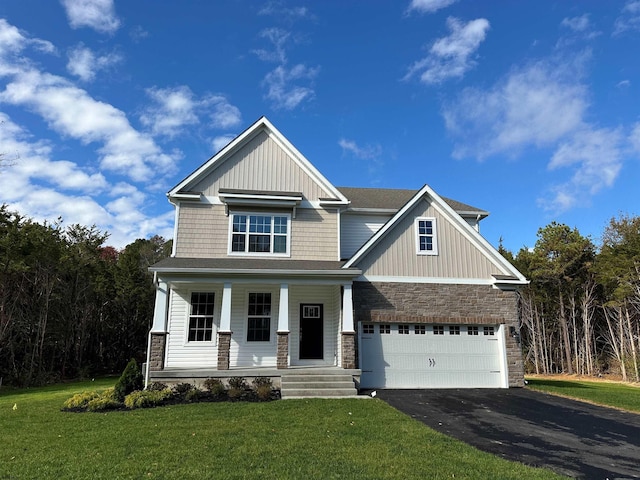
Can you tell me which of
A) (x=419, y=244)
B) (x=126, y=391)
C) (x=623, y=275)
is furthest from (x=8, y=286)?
(x=623, y=275)

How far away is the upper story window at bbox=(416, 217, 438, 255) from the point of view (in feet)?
45.7

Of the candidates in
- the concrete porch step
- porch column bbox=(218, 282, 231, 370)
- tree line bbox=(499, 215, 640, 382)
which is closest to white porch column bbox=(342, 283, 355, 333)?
the concrete porch step

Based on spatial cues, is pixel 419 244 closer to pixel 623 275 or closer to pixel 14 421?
pixel 14 421

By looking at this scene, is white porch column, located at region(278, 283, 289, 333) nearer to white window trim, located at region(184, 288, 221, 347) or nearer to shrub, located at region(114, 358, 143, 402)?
white window trim, located at region(184, 288, 221, 347)

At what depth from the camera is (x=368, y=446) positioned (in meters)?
6.36

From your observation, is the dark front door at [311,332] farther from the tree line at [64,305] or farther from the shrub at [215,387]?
the tree line at [64,305]

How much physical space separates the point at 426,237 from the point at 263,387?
7390 millimetres

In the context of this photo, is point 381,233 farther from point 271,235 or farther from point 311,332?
point 311,332

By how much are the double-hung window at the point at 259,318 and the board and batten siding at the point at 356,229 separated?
12.1 ft

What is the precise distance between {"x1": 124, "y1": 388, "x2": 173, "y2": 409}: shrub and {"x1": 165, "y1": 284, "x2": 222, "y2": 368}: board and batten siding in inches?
118

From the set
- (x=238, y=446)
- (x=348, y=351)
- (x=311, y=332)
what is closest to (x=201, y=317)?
(x=311, y=332)

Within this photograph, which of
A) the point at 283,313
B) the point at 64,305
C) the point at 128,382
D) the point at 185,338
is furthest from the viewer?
the point at 64,305

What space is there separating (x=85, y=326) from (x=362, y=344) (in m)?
18.1

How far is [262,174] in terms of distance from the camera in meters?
15.0
